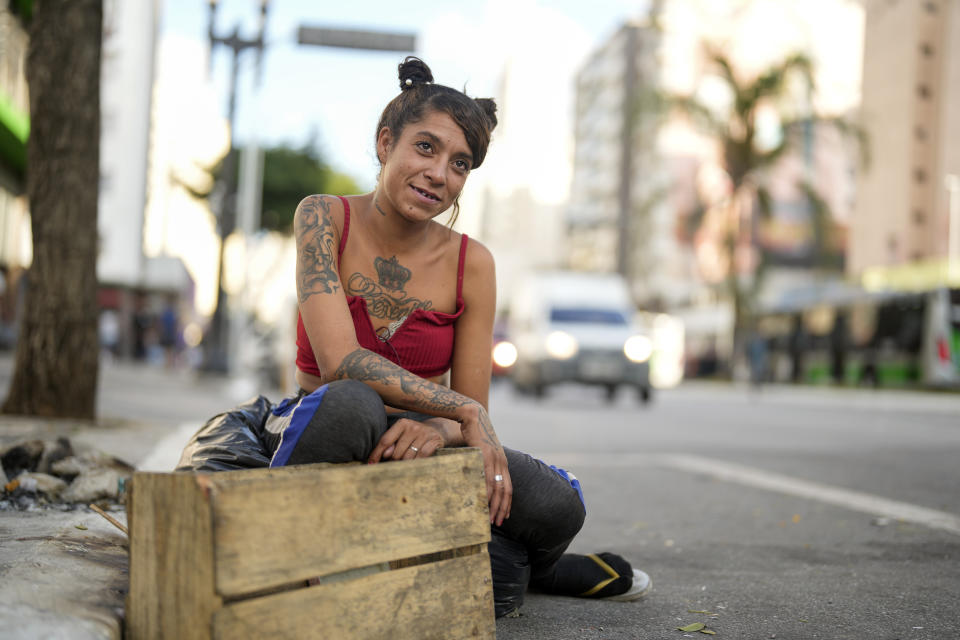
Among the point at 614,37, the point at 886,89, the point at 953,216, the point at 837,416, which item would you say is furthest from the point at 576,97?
the point at 837,416

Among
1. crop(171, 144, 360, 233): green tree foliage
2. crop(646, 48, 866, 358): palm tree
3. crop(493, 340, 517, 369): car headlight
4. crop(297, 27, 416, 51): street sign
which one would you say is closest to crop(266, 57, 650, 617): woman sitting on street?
crop(297, 27, 416, 51): street sign

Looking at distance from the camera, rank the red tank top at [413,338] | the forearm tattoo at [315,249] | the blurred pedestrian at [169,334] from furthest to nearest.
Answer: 1. the blurred pedestrian at [169,334]
2. the red tank top at [413,338]
3. the forearm tattoo at [315,249]

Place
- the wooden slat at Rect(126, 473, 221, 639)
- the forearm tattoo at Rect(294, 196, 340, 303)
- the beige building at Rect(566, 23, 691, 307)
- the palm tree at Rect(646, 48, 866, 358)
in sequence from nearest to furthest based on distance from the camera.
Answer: the wooden slat at Rect(126, 473, 221, 639) → the forearm tattoo at Rect(294, 196, 340, 303) → the palm tree at Rect(646, 48, 866, 358) → the beige building at Rect(566, 23, 691, 307)

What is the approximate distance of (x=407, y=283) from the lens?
304 centimetres

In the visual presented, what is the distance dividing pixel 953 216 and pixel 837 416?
1290 inches

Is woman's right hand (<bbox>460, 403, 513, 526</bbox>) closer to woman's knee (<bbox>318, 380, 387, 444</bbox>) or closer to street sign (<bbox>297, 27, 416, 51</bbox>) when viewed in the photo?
woman's knee (<bbox>318, 380, 387, 444</bbox>)

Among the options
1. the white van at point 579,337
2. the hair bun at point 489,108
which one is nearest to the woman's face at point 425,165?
the hair bun at point 489,108

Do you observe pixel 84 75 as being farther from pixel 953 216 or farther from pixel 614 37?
pixel 614 37

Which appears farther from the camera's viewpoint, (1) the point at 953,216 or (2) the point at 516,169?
(2) the point at 516,169

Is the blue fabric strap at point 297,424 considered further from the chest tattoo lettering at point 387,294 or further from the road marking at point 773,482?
the road marking at point 773,482

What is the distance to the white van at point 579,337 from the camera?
1780cm

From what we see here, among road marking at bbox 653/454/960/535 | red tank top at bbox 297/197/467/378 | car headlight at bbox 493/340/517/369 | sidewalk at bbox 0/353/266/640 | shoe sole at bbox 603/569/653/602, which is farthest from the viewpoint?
car headlight at bbox 493/340/517/369

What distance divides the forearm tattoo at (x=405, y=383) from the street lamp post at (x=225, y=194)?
15509mm

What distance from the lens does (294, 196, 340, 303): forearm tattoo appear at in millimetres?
2850
